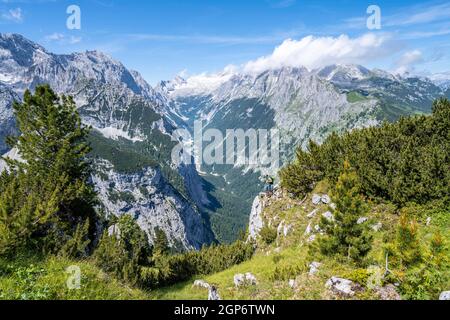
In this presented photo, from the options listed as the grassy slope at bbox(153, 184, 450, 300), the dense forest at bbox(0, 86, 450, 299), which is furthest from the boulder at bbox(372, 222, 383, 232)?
the dense forest at bbox(0, 86, 450, 299)

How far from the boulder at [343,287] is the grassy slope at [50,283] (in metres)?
10.1

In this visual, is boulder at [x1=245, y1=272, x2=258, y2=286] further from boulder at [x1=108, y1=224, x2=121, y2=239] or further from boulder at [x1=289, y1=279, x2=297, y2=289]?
boulder at [x1=108, y1=224, x2=121, y2=239]

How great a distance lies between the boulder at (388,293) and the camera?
55.4 ft

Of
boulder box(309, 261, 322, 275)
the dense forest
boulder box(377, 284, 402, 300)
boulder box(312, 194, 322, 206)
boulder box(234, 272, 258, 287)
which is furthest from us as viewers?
boulder box(312, 194, 322, 206)

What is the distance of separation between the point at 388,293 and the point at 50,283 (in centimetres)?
1562

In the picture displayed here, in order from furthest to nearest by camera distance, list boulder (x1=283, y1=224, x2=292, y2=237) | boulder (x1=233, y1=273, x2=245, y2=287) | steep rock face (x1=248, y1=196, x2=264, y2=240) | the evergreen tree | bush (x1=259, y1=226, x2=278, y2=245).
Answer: steep rock face (x1=248, y1=196, x2=264, y2=240)
bush (x1=259, y1=226, x2=278, y2=245)
boulder (x1=283, y1=224, x2=292, y2=237)
the evergreen tree
boulder (x1=233, y1=273, x2=245, y2=287)

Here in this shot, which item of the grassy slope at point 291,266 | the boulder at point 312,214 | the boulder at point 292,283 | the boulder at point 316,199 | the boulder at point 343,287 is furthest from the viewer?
the boulder at point 316,199

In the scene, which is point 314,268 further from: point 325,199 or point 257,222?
point 257,222

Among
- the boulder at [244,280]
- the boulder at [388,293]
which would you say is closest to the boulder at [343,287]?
the boulder at [388,293]

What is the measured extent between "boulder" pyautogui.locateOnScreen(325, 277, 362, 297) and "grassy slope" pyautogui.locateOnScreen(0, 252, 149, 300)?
10.1 meters

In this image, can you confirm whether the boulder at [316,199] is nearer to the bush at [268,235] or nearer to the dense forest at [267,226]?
the dense forest at [267,226]

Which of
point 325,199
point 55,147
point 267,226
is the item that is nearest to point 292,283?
point 325,199

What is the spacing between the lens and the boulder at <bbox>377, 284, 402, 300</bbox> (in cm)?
1689
